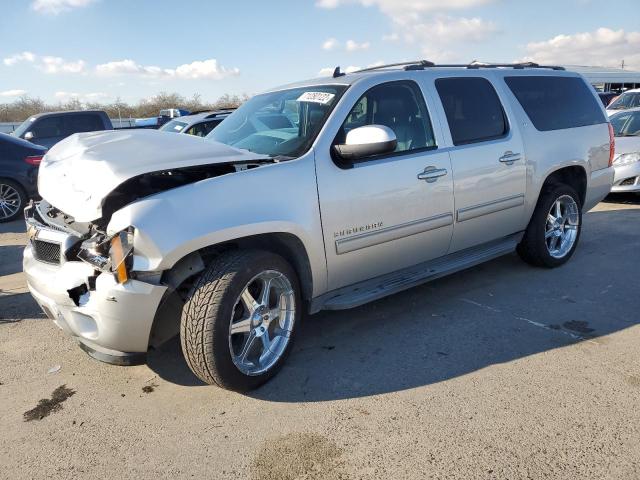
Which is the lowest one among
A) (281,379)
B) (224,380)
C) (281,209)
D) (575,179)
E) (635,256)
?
(635,256)

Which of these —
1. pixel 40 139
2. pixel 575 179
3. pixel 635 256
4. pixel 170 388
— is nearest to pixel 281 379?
pixel 170 388

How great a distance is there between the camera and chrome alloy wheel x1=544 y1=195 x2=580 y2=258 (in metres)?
5.22

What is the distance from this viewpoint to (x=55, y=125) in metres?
11.8

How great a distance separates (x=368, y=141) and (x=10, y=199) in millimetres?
7778

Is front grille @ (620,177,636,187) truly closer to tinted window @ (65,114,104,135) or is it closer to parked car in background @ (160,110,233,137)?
parked car in background @ (160,110,233,137)

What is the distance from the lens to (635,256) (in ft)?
18.6

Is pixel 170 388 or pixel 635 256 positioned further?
pixel 635 256

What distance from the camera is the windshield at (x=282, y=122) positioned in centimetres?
355

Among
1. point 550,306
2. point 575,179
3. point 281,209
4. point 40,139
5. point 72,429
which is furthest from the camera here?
point 40,139

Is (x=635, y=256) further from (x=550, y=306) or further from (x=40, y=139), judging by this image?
(x=40, y=139)

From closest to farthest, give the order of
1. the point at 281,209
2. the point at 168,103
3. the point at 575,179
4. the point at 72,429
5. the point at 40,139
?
the point at 72,429 < the point at 281,209 < the point at 575,179 < the point at 40,139 < the point at 168,103

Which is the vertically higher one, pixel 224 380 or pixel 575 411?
pixel 224 380

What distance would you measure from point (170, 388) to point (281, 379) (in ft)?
2.28

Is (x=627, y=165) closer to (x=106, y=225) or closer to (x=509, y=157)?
(x=509, y=157)
